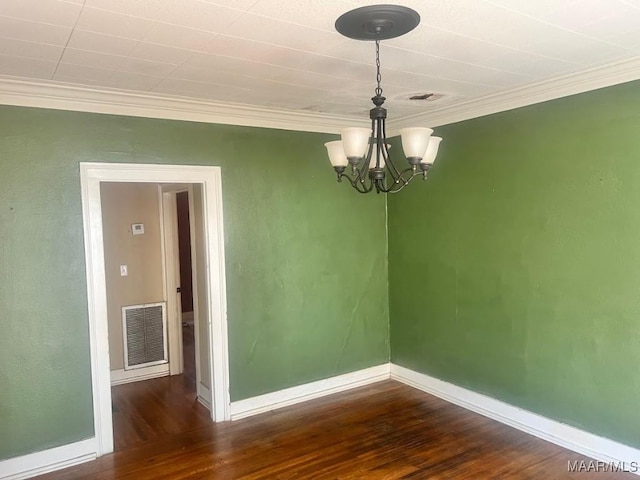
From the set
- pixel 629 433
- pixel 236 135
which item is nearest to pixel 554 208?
pixel 629 433

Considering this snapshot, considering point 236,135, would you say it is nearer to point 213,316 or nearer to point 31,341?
point 213,316

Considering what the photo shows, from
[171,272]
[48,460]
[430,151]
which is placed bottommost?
[48,460]

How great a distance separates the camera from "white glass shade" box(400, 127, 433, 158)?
2.15 meters

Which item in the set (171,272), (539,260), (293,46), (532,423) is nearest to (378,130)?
(293,46)

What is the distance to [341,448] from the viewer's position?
334 cm

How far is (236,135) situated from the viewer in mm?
3764

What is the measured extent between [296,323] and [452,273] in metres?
1.38

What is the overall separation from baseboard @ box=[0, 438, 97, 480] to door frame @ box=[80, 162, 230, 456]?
0.26 ft

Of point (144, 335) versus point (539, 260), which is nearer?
point (539, 260)

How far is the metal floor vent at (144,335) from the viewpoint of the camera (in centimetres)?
486

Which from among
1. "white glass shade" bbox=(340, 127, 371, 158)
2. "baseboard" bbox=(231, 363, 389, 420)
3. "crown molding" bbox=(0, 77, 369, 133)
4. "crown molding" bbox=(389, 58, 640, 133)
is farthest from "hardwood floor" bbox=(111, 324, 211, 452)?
"crown molding" bbox=(389, 58, 640, 133)

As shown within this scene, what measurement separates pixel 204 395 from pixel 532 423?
8.59 ft

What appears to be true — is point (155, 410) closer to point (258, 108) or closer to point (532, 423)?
point (258, 108)

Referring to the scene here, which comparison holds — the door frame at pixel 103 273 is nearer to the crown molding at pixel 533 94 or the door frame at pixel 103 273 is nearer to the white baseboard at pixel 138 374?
the white baseboard at pixel 138 374
